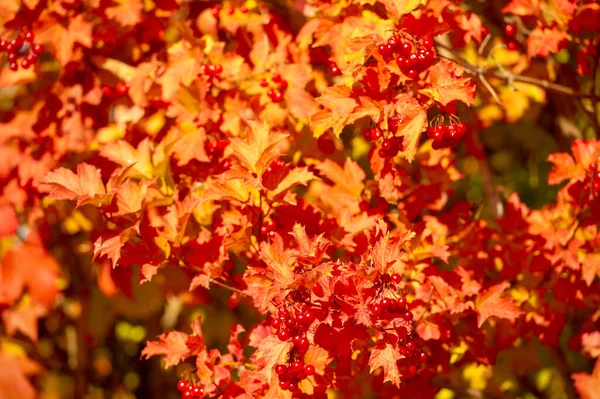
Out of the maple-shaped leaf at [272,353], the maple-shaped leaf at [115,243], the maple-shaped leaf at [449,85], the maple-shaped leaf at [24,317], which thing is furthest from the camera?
the maple-shaped leaf at [24,317]

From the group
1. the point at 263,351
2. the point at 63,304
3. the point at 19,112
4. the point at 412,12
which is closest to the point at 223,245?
the point at 263,351

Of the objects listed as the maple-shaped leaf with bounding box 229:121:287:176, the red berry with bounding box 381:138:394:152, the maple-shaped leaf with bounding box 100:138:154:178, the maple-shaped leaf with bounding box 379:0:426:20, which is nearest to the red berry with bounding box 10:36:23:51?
the maple-shaped leaf with bounding box 100:138:154:178

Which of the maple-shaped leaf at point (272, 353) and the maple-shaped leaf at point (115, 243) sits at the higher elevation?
Result: the maple-shaped leaf at point (115, 243)

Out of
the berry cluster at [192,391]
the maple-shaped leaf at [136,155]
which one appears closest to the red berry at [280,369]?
the berry cluster at [192,391]

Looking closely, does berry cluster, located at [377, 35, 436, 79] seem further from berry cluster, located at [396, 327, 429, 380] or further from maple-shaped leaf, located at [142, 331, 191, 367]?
maple-shaped leaf, located at [142, 331, 191, 367]

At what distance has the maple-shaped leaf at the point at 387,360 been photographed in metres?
1.90

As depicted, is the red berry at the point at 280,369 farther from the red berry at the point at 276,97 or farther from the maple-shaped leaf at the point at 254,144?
the red berry at the point at 276,97

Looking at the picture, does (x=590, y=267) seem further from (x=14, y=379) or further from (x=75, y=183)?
(x=14, y=379)

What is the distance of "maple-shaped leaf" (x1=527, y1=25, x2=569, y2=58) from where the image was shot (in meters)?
2.77

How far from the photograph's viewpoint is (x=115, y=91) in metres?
3.14

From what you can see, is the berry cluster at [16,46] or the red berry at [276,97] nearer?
the red berry at [276,97]

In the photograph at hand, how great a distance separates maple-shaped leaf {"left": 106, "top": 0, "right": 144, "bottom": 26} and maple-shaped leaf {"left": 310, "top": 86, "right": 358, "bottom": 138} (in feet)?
3.62

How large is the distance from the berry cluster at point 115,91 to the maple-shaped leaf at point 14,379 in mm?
1578

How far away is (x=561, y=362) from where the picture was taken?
325cm
